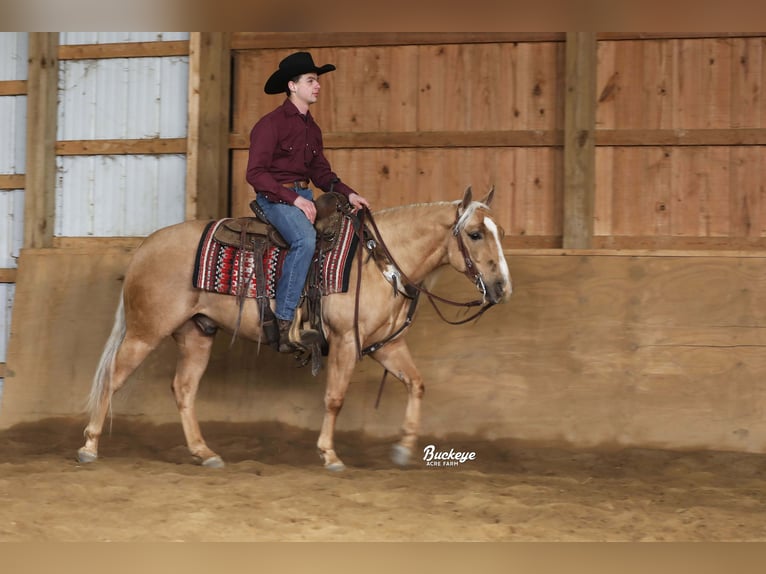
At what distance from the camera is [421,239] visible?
5336mm

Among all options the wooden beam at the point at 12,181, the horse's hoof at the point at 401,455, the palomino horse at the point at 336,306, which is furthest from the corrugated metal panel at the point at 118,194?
the horse's hoof at the point at 401,455

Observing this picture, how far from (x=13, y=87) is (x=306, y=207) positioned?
11.9 feet

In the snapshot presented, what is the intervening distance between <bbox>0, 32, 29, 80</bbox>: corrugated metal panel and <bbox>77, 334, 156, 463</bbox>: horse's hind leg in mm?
3177

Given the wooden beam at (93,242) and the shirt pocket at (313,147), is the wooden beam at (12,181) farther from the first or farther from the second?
the shirt pocket at (313,147)

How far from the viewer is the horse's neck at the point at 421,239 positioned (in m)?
5.30

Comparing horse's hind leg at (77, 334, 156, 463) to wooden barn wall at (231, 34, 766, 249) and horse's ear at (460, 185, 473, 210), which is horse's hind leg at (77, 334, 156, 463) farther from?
horse's ear at (460, 185, 473, 210)

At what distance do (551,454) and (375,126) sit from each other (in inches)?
114

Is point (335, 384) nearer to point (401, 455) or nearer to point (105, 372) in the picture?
point (401, 455)

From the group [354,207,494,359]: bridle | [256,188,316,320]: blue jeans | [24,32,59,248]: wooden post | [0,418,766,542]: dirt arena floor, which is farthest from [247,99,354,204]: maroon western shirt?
[24,32,59,248]: wooden post

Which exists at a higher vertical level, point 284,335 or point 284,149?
point 284,149

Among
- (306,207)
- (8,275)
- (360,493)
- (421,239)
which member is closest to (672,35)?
(421,239)

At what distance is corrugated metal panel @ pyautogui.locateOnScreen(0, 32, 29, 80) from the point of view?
287 inches

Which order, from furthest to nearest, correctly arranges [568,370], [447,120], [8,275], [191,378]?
[8,275] → [447,120] → [568,370] → [191,378]
